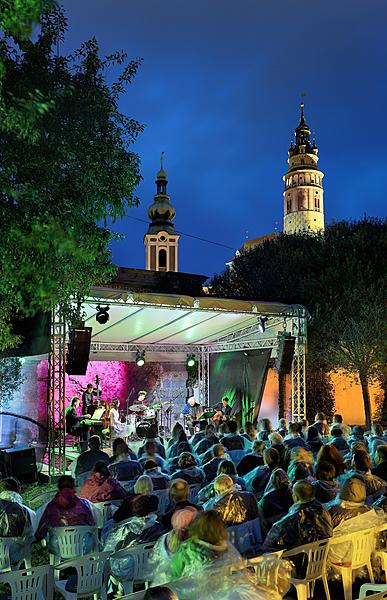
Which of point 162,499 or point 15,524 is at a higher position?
point 15,524

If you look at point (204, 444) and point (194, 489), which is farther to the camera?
point (204, 444)

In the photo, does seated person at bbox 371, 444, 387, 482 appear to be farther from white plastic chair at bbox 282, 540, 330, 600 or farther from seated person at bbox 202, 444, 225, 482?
white plastic chair at bbox 282, 540, 330, 600

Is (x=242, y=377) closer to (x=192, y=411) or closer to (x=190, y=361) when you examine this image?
(x=190, y=361)

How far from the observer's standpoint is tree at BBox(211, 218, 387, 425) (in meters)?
17.5

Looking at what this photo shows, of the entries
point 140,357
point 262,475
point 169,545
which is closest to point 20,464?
point 262,475

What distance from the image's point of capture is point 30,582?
11.2ft

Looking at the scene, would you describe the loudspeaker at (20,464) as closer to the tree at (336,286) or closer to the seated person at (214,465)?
the seated person at (214,465)

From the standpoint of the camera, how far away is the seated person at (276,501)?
207 inches

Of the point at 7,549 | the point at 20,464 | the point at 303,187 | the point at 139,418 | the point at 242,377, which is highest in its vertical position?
the point at 303,187

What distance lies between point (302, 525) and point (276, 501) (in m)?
1.04

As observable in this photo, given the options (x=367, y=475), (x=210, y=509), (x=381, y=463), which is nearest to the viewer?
(x=210, y=509)

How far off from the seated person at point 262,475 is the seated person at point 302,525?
184 centimetres

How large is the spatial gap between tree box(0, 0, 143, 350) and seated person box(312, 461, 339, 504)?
319 cm

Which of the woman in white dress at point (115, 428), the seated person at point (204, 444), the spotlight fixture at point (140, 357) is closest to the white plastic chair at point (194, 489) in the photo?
the seated person at point (204, 444)
